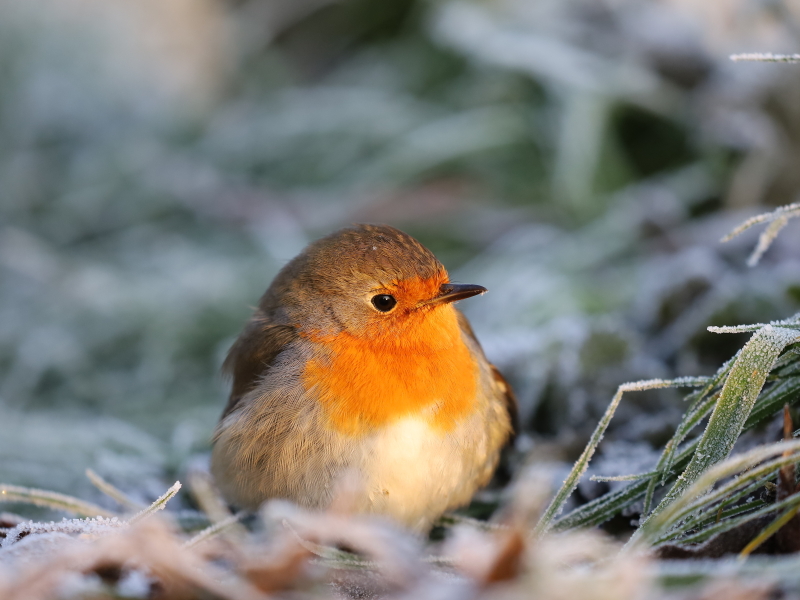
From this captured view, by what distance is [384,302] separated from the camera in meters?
1.62

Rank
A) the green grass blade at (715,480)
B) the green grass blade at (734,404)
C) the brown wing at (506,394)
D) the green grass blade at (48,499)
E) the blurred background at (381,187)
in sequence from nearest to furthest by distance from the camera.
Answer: the green grass blade at (715,480)
the green grass blade at (734,404)
the green grass blade at (48,499)
the brown wing at (506,394)
the blurred background at (381,187)

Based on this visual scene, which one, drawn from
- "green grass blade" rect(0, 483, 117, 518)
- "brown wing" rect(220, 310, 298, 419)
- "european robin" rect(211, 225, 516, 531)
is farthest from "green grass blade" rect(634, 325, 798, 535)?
"green grass blade" rect(0, 483, 117, 518)

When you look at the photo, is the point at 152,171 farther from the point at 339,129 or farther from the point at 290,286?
the point at 290,286

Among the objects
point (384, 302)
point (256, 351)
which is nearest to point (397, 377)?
point (384, 302)

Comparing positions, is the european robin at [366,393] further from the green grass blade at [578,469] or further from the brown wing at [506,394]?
the green grass blade at [578,469]

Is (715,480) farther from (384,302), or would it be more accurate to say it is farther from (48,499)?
(48,499)

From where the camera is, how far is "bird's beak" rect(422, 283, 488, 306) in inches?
63.0

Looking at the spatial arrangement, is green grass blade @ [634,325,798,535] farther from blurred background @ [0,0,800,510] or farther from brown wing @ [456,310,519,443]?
brown wing @ [456,310,519,443]

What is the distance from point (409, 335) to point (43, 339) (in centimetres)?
182

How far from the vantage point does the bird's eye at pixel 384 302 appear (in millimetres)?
1622

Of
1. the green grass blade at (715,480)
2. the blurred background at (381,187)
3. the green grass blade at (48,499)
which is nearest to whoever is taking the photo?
the green grass blade at (715,480)

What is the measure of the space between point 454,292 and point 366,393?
0.30 metres

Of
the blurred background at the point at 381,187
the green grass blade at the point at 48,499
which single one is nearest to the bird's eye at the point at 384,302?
the blurred background at the point at 381,187

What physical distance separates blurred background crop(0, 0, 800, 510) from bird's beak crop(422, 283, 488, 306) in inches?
18.2
